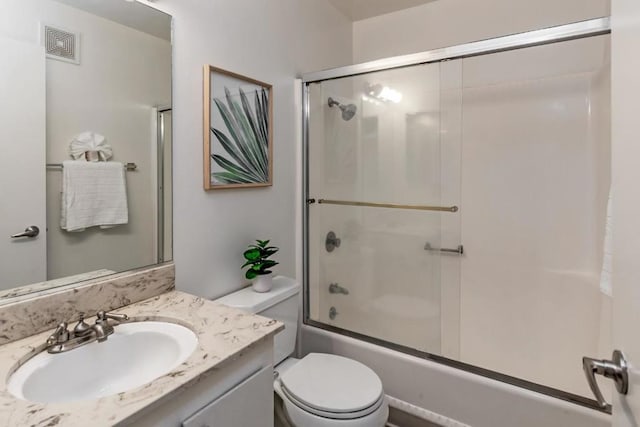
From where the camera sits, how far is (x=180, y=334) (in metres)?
1.04

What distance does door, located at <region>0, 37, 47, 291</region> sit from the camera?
3.14 ft

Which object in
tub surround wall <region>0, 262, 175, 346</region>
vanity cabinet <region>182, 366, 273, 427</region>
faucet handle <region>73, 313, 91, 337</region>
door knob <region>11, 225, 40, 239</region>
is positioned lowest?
vanity cabinet <region>182, 366, 273, 427</region>

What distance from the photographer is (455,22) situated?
227 cm

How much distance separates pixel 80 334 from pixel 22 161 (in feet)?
1.67

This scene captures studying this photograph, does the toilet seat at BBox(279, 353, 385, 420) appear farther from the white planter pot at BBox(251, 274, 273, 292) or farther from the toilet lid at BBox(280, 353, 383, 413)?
the white planter pot at BBox(251, 274, 273, 292)

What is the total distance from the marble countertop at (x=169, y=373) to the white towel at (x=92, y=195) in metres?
0.32

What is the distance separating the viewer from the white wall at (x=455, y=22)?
1999 mm

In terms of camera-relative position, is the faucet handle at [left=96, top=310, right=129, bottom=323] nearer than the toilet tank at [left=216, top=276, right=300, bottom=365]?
Yes

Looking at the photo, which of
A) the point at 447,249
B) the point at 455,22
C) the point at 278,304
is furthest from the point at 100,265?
the point at 455,22

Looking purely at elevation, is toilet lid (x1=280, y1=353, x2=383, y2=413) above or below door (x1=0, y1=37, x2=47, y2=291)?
below

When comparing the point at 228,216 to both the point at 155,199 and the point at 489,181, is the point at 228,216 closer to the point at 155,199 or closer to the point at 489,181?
the point at 155,199

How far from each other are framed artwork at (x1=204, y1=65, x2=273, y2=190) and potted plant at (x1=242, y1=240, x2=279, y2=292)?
317 mm

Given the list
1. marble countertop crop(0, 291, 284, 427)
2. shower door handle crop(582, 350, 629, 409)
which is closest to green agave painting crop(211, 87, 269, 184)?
marble countertop crop(0, 291, 284, 427)

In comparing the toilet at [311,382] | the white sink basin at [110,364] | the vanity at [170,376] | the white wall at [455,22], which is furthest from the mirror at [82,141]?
the white wall at [455,22]
